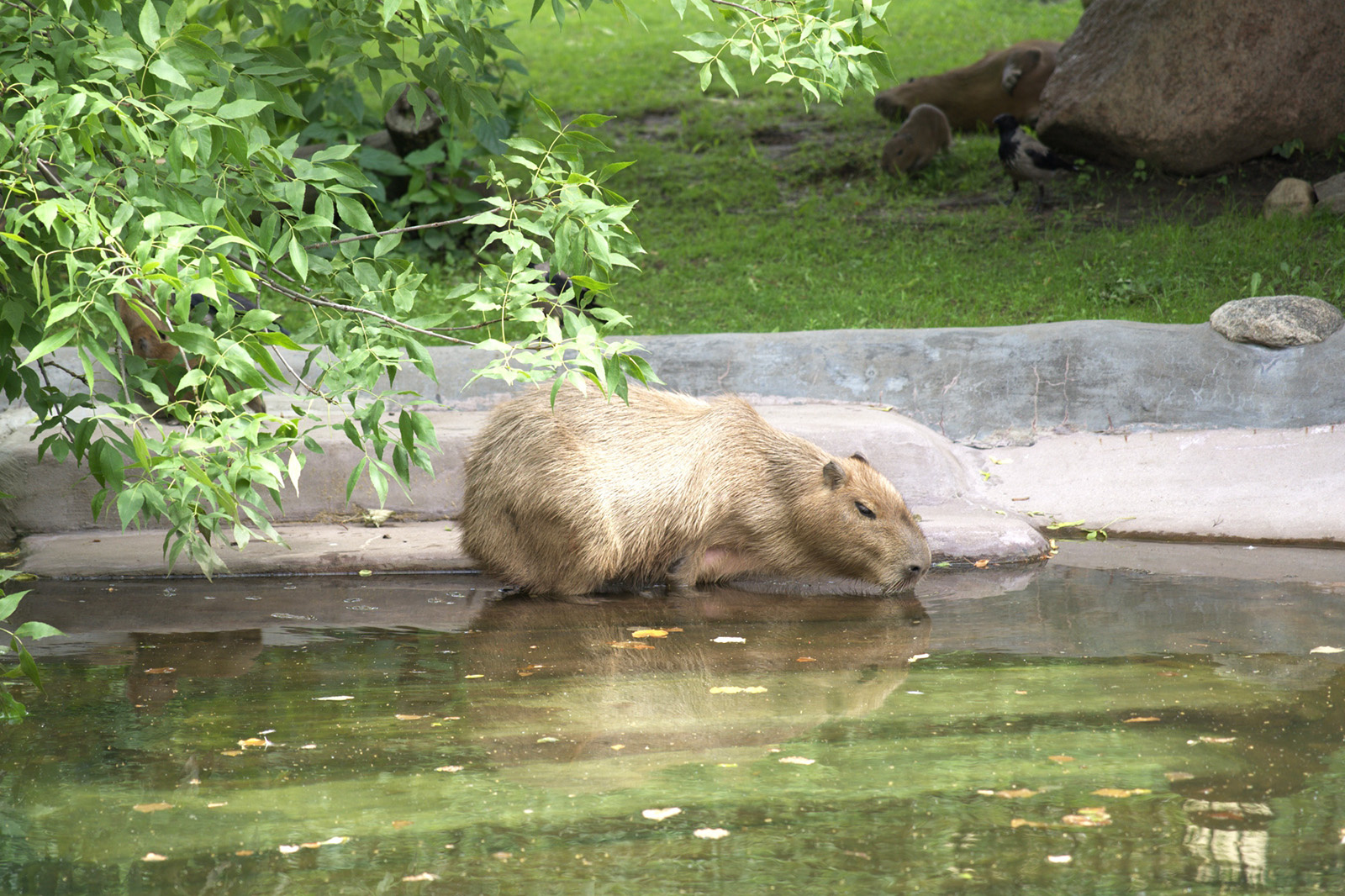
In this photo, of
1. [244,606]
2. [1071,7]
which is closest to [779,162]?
[1071,7]

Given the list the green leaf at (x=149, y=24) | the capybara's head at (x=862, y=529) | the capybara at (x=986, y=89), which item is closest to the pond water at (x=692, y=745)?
the capybara's head at (x=862, y=529)

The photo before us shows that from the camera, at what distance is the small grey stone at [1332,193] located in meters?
9.26

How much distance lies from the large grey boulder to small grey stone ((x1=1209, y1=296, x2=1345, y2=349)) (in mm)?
3813

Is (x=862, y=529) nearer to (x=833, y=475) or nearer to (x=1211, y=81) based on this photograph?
(x=833, y=475)

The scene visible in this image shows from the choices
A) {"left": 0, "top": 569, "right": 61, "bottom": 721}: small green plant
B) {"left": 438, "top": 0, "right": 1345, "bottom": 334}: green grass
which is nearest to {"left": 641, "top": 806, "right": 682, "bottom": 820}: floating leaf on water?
{"left": 0, "top": 569, "right": 61, "bottom": 721}: small green plant

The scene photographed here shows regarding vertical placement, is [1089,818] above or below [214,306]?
below

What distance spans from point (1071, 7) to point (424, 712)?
15528mm

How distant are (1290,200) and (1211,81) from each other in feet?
4.34

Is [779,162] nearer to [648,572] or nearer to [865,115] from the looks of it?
[865,115]

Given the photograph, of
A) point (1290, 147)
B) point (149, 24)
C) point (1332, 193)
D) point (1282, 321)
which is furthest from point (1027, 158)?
point (149, 24)

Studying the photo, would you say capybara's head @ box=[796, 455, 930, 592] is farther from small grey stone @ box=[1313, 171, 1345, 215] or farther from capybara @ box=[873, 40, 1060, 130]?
capybara @ box=[873, 40, 1060, 130]

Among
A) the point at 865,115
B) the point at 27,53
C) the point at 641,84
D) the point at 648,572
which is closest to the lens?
the point at 27,53

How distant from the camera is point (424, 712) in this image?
3.79m

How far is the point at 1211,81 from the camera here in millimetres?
10102
